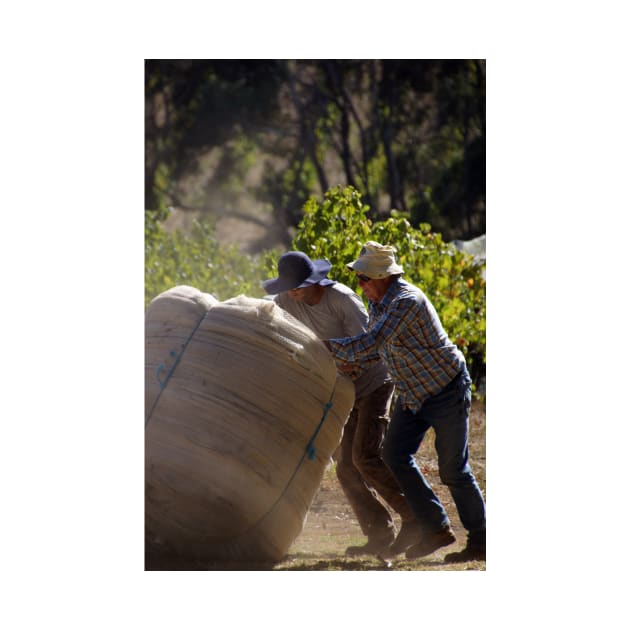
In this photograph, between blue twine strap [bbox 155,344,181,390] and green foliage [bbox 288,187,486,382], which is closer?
blue twine strap [bbox 155,344,181,390]

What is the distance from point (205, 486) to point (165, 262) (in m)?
6.25

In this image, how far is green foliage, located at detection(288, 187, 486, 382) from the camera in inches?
249

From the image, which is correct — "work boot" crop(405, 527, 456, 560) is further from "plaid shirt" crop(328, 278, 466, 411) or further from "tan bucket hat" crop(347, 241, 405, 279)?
"tan bucket hat" crop(347, 241, 405, 279)

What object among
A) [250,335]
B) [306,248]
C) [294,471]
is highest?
[306,248]

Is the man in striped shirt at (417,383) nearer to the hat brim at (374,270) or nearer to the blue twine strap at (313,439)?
the hat brim at (374,270)

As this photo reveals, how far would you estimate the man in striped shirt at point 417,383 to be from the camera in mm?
4461

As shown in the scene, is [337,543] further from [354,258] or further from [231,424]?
[354,258]

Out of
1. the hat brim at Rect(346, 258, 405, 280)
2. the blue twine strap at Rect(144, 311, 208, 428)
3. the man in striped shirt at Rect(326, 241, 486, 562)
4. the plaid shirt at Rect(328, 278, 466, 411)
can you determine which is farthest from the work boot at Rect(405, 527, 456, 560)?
the blue twine strap at Rect(144, 311, 208, 428)

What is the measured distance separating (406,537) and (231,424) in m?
1.26

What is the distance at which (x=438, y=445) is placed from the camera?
4.62m

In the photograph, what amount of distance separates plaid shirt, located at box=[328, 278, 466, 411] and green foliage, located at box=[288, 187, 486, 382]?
1762mm

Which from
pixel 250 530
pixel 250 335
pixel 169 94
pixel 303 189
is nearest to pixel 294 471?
pixel 250 530

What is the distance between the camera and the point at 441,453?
459 cm
